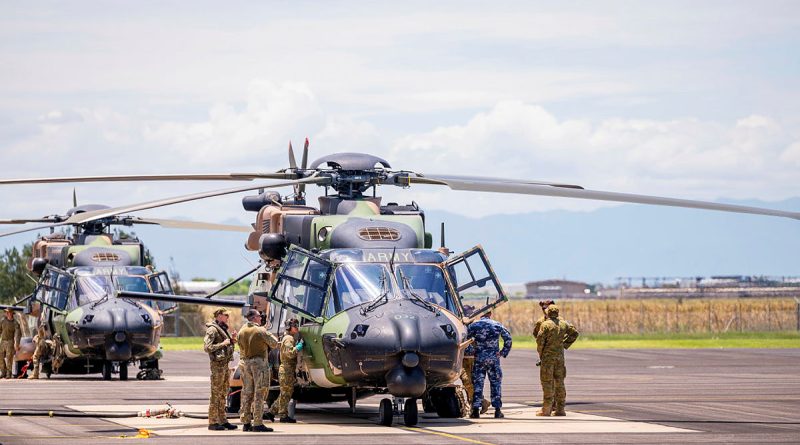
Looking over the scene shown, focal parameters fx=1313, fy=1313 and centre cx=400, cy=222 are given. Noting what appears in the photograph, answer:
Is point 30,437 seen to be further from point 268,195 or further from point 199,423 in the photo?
point 268,195

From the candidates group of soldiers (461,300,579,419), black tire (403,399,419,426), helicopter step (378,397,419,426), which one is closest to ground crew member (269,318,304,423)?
helicopter step (378,397,419,426)

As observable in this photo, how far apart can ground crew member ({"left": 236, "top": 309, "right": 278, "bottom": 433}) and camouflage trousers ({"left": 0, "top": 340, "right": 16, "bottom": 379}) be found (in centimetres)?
1542

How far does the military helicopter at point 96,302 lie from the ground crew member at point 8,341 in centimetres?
40

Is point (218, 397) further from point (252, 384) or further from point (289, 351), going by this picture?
point (289, 351)

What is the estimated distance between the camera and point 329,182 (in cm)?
2164

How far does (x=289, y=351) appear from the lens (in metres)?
19.7

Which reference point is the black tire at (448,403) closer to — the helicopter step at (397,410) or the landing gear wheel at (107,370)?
the helicopter step at (397,410)

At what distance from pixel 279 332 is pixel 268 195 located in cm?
332

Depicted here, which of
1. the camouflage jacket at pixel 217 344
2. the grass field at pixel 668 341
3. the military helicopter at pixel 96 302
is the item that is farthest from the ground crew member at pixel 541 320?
the grass field at pixel 668 341

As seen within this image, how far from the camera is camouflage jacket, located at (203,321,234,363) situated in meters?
19.1

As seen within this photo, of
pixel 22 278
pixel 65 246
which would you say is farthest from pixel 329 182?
pixel 22 278

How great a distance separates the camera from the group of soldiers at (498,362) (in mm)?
21125

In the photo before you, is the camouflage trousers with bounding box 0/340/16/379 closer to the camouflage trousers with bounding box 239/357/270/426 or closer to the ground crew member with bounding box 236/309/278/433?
the ground crew member with bounding box 236/309/278/433

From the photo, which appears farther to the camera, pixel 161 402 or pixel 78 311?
pixel 78 311
